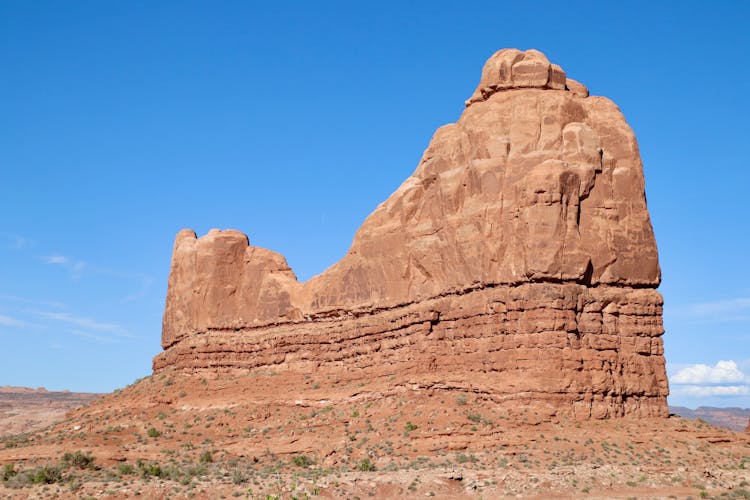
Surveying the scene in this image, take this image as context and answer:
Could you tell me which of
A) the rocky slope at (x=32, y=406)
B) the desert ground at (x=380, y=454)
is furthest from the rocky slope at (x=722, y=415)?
the desert ground at (x=380, y=454)

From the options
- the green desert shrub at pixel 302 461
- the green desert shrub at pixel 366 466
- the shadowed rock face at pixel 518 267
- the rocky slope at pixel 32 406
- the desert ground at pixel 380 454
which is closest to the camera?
the desert ground at pixel 380 454

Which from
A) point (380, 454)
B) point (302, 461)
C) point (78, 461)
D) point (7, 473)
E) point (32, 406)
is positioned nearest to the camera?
point (380, 454)

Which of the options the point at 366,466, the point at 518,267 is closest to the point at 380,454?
the point at 366,466

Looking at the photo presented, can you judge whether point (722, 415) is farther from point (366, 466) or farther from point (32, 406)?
point (366, 466)

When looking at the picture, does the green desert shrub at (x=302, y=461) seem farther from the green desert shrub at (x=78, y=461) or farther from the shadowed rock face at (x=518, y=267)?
the green desert shrub at (x=78, y=461)

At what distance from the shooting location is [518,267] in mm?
37500

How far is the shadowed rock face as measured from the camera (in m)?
36.5

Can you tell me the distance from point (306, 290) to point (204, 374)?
270 inches

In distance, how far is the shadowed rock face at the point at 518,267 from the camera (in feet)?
120

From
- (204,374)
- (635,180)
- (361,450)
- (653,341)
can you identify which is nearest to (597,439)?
(653,341)

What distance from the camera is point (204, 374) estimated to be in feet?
165

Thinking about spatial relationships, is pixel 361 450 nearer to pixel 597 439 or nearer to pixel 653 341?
pixel 597 439

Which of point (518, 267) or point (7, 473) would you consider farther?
point (518, 267)

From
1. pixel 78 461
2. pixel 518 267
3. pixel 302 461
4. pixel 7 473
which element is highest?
pixel 518 267
